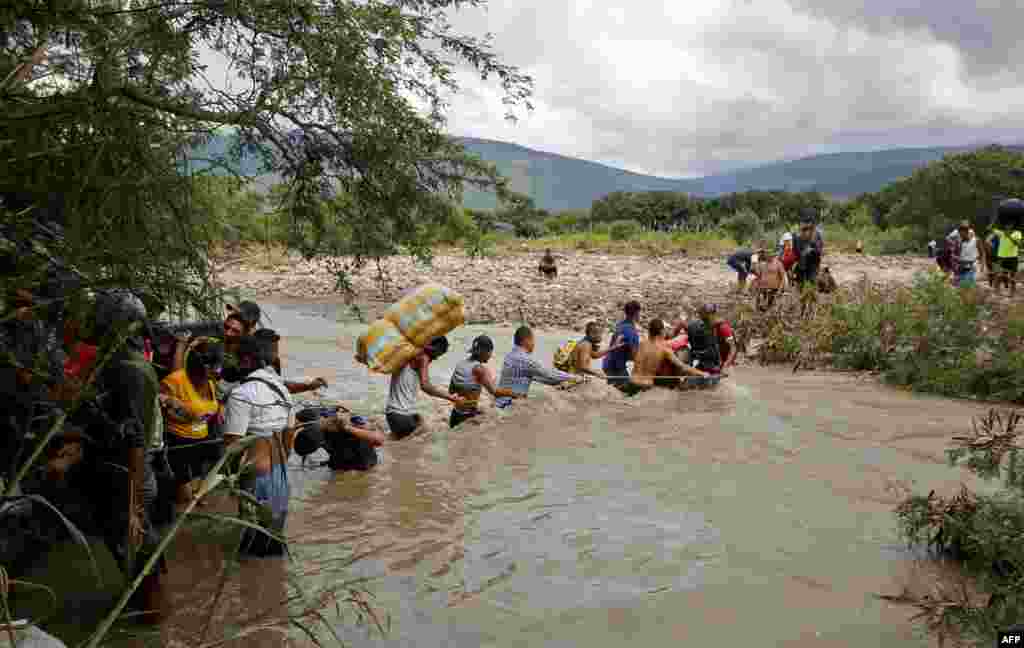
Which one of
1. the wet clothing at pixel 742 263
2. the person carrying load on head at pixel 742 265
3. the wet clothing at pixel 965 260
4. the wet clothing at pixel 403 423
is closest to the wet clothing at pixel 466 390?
the wet clothing at pixel 403 423

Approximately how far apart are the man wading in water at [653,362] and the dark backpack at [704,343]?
362 millimetres

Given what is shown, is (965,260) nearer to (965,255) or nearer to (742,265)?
(965,255)

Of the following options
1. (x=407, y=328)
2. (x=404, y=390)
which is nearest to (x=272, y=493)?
(x=407, y=328)

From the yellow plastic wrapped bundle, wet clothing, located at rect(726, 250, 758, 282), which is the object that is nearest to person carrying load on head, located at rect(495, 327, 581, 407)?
the yellow plastic wrapped bundle

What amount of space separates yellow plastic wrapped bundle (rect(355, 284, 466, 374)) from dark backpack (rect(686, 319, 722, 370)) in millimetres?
3810

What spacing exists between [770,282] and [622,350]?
510 cm

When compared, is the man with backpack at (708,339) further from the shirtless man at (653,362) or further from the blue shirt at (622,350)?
the blue shirt at (622,350)

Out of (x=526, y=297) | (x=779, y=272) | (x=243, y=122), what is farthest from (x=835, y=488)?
(x=526, y=297)

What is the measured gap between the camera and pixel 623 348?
11227mm

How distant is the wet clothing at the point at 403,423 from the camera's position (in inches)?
355

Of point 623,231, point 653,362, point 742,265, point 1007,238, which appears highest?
point 623,231

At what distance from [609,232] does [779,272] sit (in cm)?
2206

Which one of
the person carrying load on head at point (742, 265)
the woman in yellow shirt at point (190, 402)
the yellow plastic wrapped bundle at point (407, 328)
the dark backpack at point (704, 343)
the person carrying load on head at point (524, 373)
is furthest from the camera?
the person carrying load on head at point (742, 265)

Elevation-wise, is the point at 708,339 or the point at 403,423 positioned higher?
the point at 708,339
